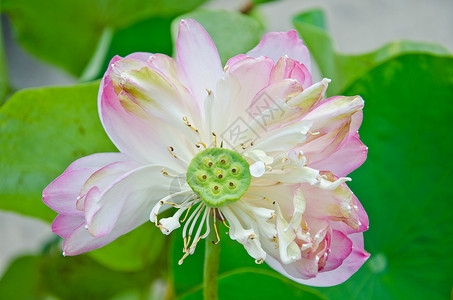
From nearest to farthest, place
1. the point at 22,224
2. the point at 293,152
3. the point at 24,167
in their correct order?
the point at 293,152, the point at 24,167, the point at 22,224

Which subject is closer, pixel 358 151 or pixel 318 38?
pixel 358 151

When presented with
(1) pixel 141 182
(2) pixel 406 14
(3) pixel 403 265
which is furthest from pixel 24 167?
(2) pixel 406 14

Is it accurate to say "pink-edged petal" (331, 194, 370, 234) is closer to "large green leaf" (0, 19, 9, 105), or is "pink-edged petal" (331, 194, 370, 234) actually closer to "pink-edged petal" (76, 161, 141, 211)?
"pink-edged petal" (76, 161, 141, 211)

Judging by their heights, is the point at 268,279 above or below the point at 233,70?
below

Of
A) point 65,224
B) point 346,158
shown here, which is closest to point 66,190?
point 65,224

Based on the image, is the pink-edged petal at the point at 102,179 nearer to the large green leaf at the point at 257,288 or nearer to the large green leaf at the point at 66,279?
the large green leaf at the point at 257,288

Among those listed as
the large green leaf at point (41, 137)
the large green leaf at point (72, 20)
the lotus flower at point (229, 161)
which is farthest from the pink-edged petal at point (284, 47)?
the large green leaf at point (72, 20)

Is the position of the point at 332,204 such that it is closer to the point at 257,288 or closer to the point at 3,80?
→ the point at 257,288

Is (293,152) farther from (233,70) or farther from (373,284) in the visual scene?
(373,284)
